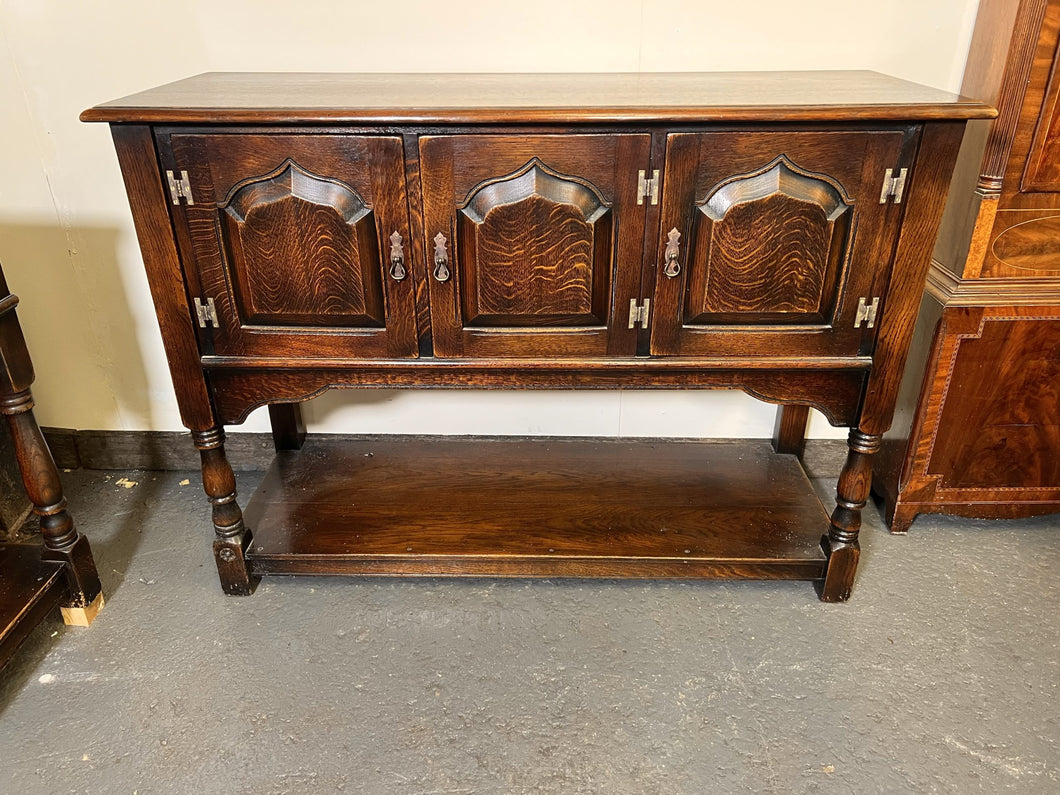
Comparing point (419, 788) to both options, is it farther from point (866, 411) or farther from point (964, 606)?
point (964, 606)

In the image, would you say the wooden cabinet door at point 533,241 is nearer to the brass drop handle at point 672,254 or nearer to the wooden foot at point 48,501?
the brass drop handle at point 672,254

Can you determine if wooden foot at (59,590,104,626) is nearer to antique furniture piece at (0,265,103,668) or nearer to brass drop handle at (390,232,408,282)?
antique furniture piece at (0,265,103,668)

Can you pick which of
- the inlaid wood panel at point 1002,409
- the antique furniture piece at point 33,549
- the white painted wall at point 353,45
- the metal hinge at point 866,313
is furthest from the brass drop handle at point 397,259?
the inlaid wood panel at point 1002,409

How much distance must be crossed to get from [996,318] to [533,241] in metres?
1.25

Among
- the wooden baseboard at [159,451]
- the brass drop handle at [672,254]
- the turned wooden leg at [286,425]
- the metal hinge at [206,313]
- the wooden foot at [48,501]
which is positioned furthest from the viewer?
the wooden baseboard at [159,451]

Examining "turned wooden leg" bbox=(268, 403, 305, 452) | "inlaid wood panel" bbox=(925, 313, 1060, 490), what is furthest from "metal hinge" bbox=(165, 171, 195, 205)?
"inlaid wood panel" bbox=(925, 313, 1060, 490)

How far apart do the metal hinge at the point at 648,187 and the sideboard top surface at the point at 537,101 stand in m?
0.11

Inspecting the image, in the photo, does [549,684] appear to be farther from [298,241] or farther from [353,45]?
[353,45]

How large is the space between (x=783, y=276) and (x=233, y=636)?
60.7 inches

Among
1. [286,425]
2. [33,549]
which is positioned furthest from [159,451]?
[33,549]

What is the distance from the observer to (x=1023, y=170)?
6.05 feet

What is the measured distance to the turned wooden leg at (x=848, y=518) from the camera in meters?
1.84

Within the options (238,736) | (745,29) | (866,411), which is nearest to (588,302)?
(866,411)

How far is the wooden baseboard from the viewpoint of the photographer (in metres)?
2.50
